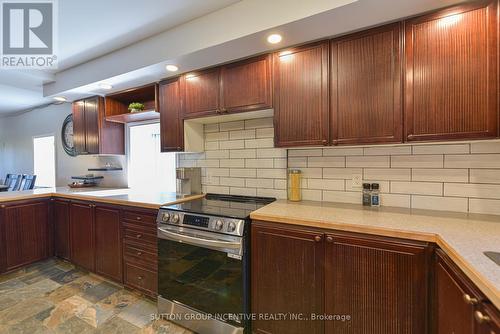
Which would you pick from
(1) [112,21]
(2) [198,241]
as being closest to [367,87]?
(2) [198,241]

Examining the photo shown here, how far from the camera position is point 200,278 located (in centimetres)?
168

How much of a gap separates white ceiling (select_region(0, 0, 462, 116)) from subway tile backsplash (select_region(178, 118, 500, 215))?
30.0 inches

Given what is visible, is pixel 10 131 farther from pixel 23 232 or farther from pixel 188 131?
pixel 188 131

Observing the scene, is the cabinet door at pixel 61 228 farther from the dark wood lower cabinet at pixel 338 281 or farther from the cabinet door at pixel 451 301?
the cabinet door at pixel 451 301

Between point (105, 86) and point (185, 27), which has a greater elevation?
point (185, 27)

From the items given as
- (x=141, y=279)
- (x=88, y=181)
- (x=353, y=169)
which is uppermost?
(x=353, y=169)

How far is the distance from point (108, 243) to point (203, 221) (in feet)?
4.20

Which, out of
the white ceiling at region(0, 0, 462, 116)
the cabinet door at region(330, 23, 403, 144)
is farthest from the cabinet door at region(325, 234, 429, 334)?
the white ceiling at region(0, 0, 462, 116)

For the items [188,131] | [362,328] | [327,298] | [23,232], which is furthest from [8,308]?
[362,328]

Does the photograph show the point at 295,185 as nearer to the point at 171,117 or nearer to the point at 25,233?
the point at 171,117

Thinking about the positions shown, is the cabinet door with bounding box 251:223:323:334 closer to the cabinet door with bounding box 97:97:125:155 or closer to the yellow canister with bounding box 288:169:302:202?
the yellow canister with bounding box 288:169:302:202

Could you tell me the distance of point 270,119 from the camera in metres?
2.14

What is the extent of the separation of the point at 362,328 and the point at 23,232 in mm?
3454

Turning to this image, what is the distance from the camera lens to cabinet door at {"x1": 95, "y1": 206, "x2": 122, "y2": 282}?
2199mm
